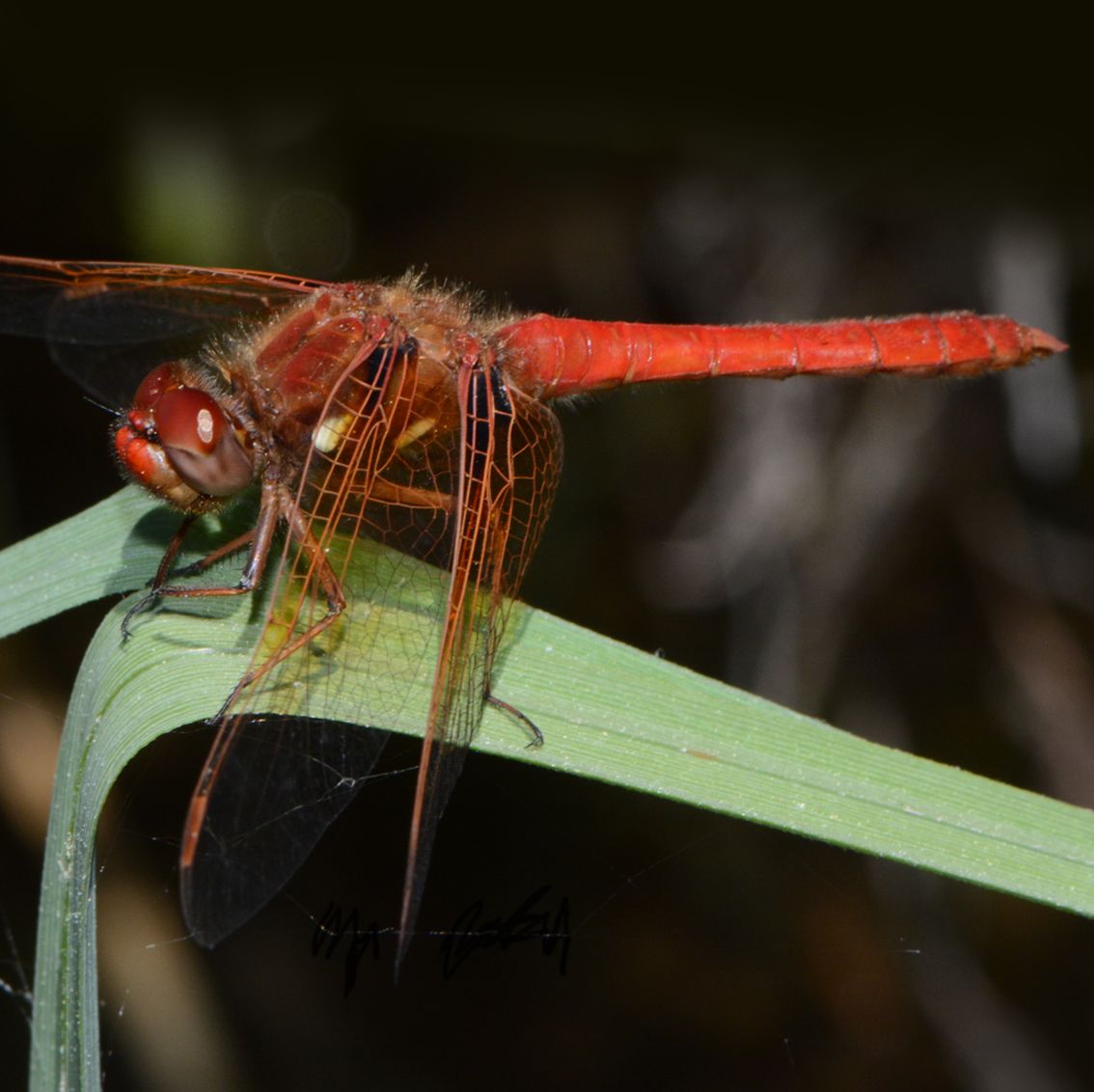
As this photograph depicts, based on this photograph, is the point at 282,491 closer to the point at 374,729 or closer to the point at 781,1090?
the point at 374,729

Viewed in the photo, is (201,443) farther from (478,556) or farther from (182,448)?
(478,556)

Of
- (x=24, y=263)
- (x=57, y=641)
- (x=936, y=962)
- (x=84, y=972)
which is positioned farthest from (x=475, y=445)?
(x=936, y=962)
